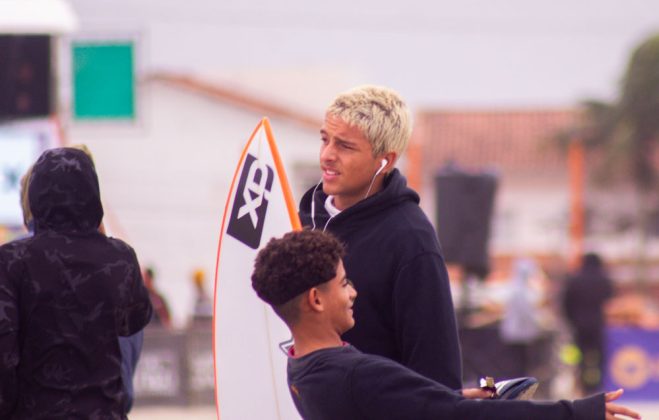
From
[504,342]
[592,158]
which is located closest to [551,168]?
[592,158]

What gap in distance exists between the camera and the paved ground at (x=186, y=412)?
1587cm

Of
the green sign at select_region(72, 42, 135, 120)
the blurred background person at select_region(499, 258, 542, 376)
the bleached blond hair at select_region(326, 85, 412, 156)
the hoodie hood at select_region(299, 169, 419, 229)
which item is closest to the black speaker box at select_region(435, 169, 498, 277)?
the blurred background person at select_region(499, 258, 542, 376)

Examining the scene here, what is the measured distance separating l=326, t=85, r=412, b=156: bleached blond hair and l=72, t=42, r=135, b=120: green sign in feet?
35.7

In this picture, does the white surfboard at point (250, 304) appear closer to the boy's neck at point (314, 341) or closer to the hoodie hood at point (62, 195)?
the hoodie hood at point (62, 195)

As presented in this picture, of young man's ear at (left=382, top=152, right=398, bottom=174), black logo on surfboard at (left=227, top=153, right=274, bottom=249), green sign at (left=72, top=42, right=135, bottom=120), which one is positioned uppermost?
green sign at (left=72, top=42, right=135, bottom=120)

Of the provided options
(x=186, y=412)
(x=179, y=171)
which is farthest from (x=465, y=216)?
(x=179, y=171)

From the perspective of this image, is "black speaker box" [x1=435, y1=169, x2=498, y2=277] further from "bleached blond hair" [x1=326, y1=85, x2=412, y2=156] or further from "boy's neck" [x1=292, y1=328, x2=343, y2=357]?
"boy's neck" [x1=292, y1=328, x2=343, y2=357]

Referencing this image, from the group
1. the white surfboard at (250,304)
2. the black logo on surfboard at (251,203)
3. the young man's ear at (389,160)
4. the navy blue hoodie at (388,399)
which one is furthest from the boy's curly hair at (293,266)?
the black logo on surfboard at (251,203)

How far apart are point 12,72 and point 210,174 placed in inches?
983

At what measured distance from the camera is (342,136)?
439 centimetres

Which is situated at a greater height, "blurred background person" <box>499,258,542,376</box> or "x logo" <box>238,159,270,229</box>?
"x logo" <box>238,159,270,229</box>

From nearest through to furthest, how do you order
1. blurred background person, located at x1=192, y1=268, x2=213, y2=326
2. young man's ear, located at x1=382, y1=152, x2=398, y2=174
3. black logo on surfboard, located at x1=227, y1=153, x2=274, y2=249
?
young man's ear, located at x1=382, y1=152, x2=398, y2=174, black logo on surfboard, located at x1=227, y1=153, x2=274, y2=249, blurred background person, located at x1=192, y1=268, x2=213, y2=326

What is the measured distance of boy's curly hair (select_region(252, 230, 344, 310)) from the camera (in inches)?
148

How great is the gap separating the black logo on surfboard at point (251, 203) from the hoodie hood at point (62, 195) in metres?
0.58
